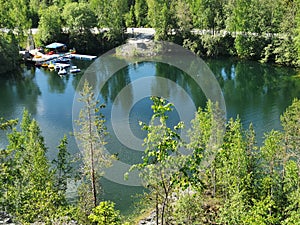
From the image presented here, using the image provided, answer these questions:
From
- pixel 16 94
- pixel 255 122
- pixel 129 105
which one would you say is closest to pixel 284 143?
pixel 255 122

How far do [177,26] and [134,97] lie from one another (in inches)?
1050

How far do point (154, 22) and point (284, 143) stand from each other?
48.9m

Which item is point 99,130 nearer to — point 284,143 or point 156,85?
point 284,143

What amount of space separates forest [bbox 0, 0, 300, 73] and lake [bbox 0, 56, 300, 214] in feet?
9.18

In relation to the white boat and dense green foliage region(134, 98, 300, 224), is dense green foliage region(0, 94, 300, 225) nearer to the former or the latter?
dense green foliage region(134, 98, 300, 224)

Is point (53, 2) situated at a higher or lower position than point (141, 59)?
higher

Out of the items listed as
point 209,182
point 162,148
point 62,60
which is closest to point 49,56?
point 62,60

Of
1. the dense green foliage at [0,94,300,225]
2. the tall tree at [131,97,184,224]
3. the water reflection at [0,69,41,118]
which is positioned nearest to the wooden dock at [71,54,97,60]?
the water reflection at [0,69,41,118]

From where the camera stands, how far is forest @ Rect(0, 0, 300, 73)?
6275 centimetres

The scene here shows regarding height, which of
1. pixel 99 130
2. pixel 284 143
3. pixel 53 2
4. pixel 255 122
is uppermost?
pixel 53 2

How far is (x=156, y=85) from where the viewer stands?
5409 centimetres

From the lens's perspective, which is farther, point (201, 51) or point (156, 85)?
point (201, 51)

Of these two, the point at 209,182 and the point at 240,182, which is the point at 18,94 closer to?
the point at 209,182

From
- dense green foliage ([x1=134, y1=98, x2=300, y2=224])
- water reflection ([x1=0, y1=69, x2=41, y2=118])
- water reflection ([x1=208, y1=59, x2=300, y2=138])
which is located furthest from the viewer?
water reflection ([x1=0, y1=69, x2=41, y2=118])
